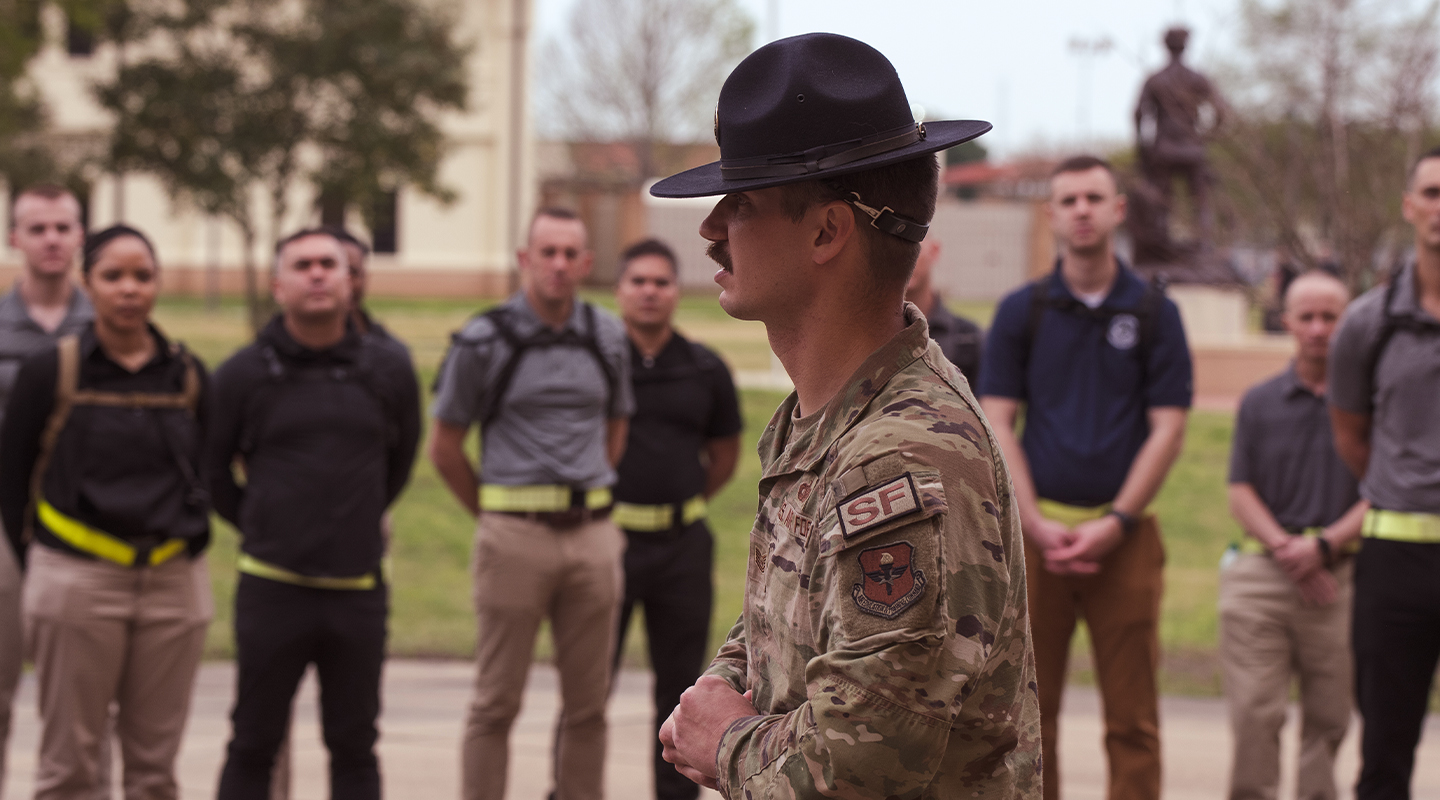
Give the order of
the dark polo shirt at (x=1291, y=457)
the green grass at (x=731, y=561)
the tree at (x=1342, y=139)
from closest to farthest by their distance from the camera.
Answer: the dark polo shirt at (x=1291, y=457) < the green grass at (x=731, y=561) < the tree at (x=1342, y=139)

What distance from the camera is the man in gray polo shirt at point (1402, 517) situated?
4.60 m

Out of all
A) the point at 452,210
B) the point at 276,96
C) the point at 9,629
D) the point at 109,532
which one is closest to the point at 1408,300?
the point at 109,532

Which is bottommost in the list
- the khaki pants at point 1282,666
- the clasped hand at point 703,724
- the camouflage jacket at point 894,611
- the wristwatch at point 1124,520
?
the khaki pants at point 1282,666

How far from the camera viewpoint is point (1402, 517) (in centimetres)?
464

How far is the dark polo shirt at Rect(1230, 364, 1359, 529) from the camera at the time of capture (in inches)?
227

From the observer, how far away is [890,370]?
208 cm

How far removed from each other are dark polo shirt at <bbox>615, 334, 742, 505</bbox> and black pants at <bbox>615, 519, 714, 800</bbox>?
193 millimetres

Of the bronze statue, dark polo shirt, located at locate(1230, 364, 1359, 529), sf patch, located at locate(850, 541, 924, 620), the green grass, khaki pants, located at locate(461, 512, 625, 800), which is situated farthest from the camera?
the bronze statue

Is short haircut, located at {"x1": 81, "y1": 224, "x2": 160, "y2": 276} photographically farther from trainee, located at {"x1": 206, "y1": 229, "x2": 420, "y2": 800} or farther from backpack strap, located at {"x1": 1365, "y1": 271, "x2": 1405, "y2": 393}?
backpack strap, located at {"x1": 1365, "y1": 271, "x2": 1405, "y2": 393}

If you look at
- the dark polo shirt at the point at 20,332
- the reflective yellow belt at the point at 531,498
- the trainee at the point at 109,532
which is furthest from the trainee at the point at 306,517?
the dark polo shirt at the point at 20,332

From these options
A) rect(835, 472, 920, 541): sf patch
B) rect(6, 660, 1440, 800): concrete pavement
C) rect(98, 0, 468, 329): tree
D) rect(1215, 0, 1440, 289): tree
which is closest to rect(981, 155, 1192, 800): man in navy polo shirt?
rect(6, 660, 1440, 800): concrete pavement

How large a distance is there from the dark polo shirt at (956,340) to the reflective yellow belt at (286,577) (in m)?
2.49

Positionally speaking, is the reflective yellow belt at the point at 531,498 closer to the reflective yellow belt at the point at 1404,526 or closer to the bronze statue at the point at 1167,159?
the reflective yellow belt at the point at 1404,526

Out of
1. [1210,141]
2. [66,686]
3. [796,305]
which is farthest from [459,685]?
[1210,141]
